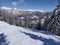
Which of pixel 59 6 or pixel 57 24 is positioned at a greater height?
pixel 59 6

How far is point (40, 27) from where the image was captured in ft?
126

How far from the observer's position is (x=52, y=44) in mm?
7250

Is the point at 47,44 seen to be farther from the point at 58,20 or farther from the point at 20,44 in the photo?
the point at 58,20

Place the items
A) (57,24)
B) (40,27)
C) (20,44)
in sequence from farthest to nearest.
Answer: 1. (40,27)
2. (57,24)
3. (20,44)

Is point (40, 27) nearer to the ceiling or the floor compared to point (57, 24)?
nearer to the floor

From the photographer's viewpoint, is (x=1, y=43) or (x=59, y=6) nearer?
(x=1, y=43)

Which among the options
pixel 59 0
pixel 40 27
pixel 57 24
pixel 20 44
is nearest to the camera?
pixel 20 44

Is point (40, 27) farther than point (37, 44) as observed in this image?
Yes

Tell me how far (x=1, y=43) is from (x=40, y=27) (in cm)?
3141

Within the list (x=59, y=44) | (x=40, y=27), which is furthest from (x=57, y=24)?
(x=40, y=27)

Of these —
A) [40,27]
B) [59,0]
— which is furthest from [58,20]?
[40,27]

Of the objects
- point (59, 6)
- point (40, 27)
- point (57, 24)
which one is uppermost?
point (59, 6)

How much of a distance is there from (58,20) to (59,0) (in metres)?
3.31

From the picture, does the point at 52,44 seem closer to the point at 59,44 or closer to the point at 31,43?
the point at 59,44
